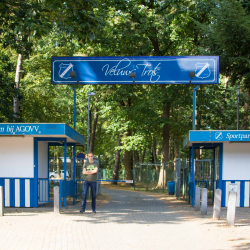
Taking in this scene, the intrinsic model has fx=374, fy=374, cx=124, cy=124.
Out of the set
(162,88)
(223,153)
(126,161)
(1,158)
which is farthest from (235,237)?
(126,161)

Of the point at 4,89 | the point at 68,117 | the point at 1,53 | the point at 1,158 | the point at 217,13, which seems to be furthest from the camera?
the point at 68,117

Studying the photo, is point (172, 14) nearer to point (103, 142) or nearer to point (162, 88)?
point (162, 88)

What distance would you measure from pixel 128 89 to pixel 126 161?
991 cm

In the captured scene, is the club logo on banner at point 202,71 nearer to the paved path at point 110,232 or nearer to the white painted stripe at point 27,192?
the paved path at point 110,232

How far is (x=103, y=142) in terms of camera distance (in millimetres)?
38469

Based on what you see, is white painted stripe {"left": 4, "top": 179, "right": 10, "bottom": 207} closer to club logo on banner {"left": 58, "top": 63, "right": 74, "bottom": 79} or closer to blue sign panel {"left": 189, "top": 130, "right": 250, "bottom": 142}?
club logo on banner {"left": 58, "top": 63, "right": 74, "bottom": 79}

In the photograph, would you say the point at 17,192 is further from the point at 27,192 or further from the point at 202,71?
the point at 202,71

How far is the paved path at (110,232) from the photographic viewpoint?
265 inches

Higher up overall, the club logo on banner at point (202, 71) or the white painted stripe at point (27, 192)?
the club logo on banner at point (202, 71)

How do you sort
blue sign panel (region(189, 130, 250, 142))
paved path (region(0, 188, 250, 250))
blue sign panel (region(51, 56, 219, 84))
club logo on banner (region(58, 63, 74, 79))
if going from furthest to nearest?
club logo on banner (region(58, 63, 74, 79)) < blue sign panel (region(51, 56, 219, 84)) < blue sign panel (region(189, 130, 250, 142)) < paved path (region(0, 188, 250, 250))

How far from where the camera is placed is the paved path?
6723 millimetres

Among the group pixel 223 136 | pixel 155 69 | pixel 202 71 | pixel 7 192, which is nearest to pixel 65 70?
pixel 155 69

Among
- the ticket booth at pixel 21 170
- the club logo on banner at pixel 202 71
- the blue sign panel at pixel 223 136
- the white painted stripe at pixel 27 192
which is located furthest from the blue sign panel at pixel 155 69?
the white painted stripe at pixel 27 192

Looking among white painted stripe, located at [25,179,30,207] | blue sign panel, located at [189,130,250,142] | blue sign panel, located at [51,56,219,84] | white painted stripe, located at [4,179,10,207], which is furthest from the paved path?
blue sign panel, located at [51,56,219,84]
